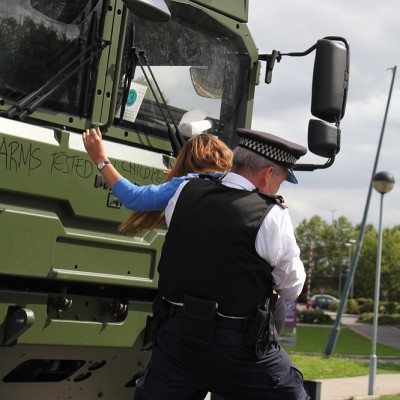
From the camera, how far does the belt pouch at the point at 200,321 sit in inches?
130

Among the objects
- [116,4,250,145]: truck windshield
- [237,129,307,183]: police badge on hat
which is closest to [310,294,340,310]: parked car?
[116,4,250,145]: truck windshield

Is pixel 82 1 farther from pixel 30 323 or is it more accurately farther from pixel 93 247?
pixel 30 323

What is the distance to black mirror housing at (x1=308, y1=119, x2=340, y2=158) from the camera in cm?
465

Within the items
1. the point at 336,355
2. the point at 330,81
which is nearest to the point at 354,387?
the point at 330,81

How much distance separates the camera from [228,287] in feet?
10.9

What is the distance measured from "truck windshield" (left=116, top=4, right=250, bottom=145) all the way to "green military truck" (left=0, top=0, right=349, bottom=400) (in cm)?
1

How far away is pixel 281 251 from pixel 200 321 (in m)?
0.43

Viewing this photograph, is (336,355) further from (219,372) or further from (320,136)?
(219,372)

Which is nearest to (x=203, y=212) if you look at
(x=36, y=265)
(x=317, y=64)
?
(x=36, y=265)

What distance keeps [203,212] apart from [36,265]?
4.69 feet

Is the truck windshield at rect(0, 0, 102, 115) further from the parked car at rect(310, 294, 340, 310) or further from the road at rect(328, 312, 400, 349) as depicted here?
the parked car at rect(310, 294, 340, 310)

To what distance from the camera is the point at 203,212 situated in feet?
11.1

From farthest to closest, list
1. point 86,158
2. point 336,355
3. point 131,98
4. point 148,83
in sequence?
point 336,355 < point 148,83 < point 131,98 < point 86,158

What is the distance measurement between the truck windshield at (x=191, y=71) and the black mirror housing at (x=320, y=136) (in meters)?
1.08
